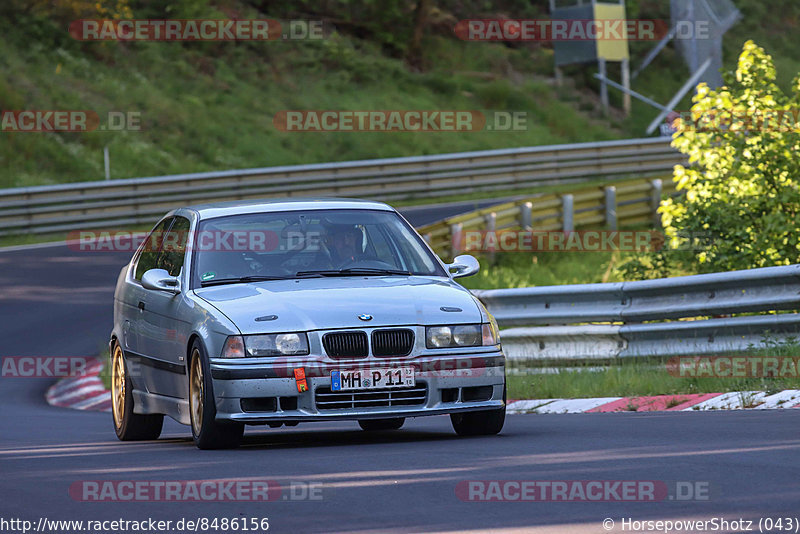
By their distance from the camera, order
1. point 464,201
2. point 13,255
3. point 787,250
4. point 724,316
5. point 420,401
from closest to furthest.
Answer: point 420,401
point 724,316
point 787,250
point 13,255
point 464,201

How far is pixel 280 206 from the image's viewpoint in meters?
9.71

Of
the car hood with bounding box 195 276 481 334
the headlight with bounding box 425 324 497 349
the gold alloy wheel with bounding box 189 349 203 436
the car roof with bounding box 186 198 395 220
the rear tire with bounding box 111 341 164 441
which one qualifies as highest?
the car roof with bounding box 186 198 395 220

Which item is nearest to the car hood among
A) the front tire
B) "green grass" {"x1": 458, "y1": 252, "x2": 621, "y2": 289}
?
the front tire

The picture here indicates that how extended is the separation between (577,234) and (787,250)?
36.1 feet

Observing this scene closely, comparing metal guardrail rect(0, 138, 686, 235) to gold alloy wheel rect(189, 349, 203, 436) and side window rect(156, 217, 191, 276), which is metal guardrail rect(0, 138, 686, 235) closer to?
side window rect(156, 217, 191, 276)

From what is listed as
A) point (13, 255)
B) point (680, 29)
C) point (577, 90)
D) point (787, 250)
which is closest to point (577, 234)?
point (13, 255)

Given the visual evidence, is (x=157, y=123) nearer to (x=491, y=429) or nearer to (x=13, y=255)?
(x=13, y=255)

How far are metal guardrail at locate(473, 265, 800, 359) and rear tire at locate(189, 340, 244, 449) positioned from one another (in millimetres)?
4207

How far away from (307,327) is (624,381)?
3878 mm

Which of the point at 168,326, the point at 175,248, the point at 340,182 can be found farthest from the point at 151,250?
the point at 340,182

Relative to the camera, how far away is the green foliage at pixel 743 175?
14.8 m

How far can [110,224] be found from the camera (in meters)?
28.3

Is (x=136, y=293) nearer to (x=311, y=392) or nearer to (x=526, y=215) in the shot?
(x=311, y=392)

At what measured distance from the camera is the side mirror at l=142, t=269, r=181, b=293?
927 centimetres
